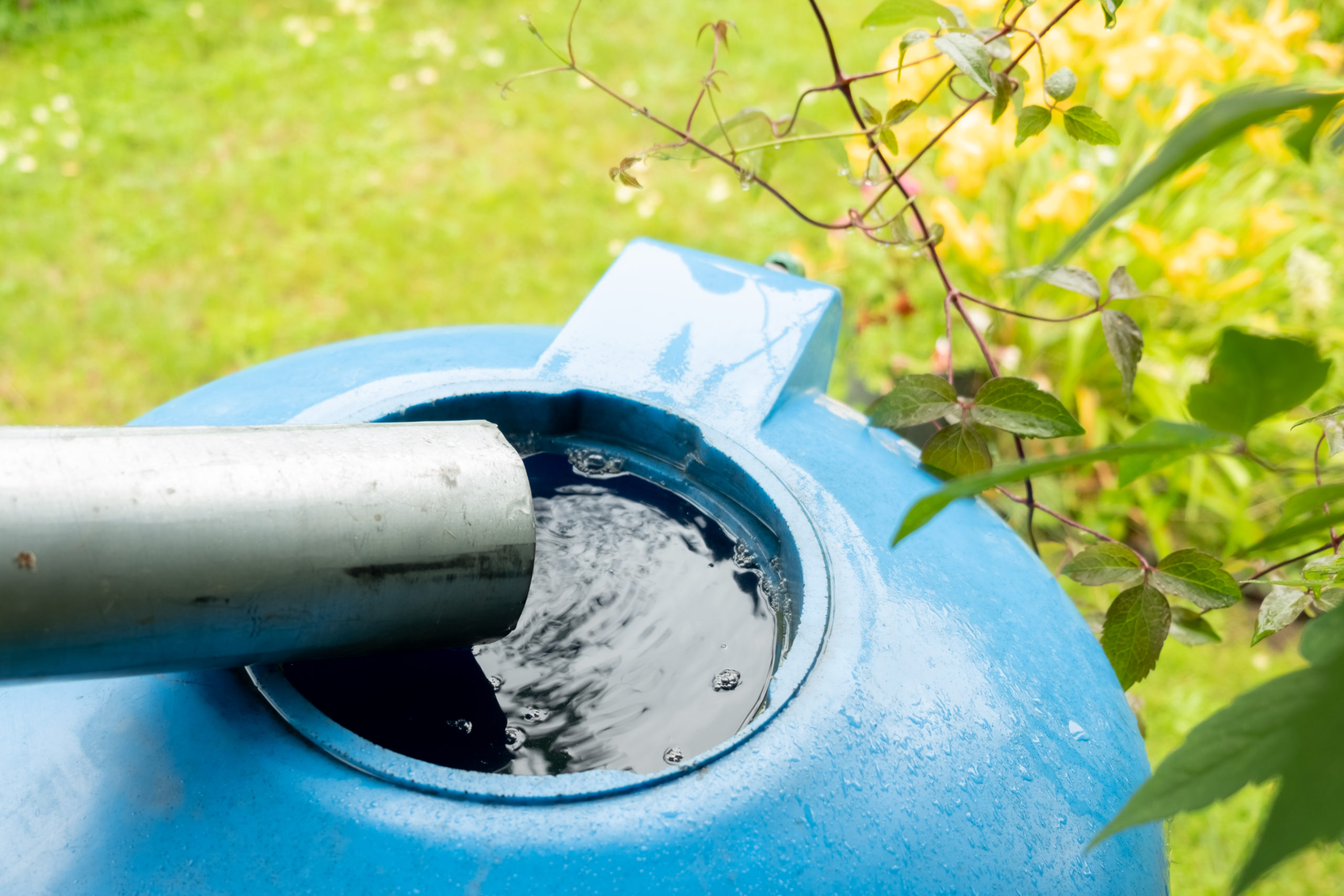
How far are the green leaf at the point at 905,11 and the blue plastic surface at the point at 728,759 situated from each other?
39 cm

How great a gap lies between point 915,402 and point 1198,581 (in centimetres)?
33

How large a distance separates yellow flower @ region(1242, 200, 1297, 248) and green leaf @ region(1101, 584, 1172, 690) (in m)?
1.62

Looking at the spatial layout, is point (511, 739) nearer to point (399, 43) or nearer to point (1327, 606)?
point (1327, 606)

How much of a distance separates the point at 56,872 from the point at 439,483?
0.38 meters

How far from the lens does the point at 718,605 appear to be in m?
1.02

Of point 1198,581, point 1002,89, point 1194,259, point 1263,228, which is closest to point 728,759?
point 1198,581

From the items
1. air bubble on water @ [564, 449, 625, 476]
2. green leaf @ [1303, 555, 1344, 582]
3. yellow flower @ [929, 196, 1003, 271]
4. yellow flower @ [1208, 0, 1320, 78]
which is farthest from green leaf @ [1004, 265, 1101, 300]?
yellow flower @ [1208, 0, 1320, 78]

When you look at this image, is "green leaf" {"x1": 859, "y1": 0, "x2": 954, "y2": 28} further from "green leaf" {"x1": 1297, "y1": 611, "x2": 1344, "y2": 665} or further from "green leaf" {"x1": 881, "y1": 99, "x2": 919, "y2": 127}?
"green leaf" {"x1": 1297, "y1": 611, "x2": 1344, "y2": 665}

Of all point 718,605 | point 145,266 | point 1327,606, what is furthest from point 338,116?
point 1327,606

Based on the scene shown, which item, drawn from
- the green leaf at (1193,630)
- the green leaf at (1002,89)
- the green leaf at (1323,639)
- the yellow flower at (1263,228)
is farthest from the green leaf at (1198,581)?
the yellow flower at (1263,228)

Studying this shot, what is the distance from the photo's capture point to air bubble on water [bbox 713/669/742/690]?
939 millimetres

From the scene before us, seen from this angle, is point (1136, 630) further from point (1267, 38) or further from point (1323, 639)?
point (1267, 38)

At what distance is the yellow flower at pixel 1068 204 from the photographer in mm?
2178

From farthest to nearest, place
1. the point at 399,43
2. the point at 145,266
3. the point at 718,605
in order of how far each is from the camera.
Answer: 1. the point at 399,43
2. the point at 145,266
3. the point at 718,605
